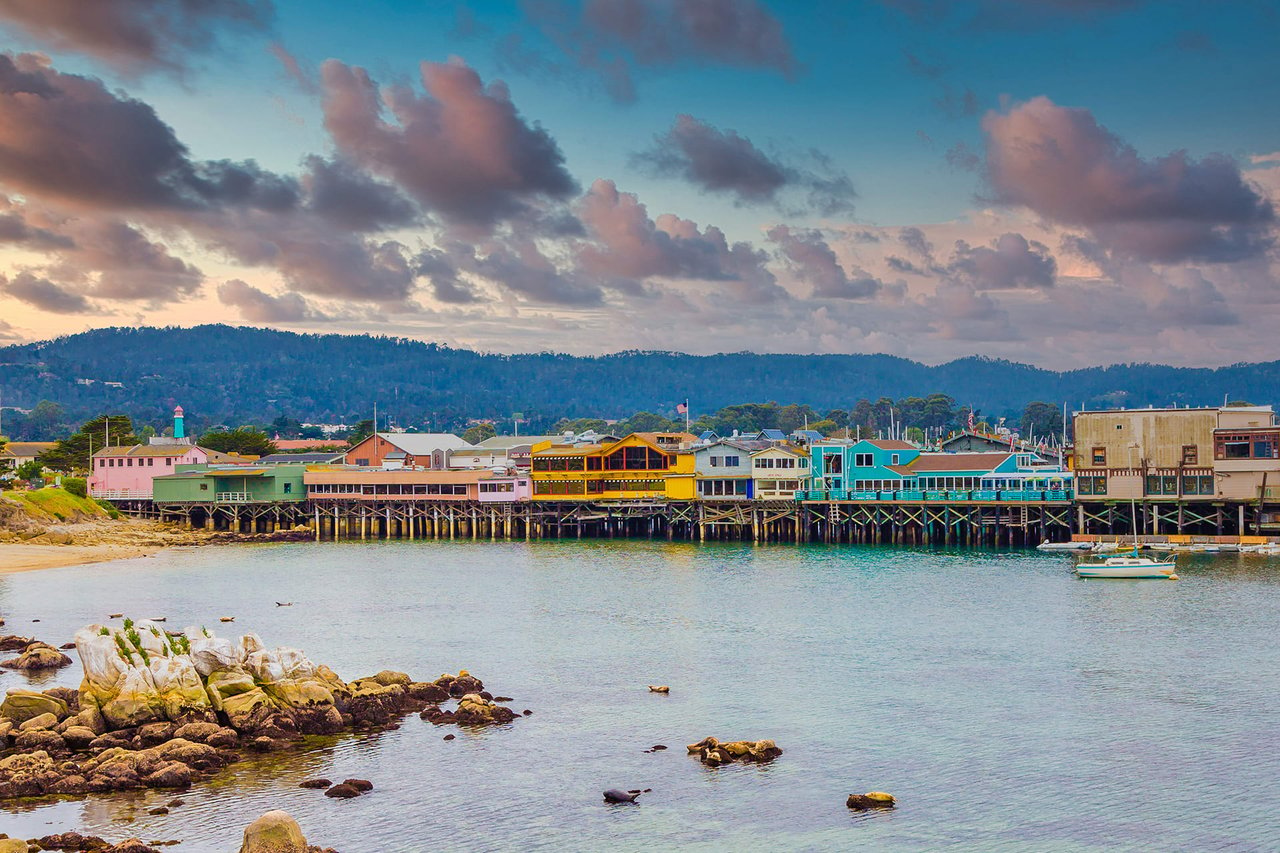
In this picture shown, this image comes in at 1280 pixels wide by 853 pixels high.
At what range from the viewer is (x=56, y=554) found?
236ft

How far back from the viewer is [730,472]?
3285 inches

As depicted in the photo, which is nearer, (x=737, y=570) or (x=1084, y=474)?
(x=737, y=570)

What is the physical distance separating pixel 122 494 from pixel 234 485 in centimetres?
1067

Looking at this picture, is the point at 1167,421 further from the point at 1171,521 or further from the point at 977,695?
the point at 977,695

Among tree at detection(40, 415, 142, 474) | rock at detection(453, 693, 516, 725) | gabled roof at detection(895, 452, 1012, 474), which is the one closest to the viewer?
rock at detection(453, 693, 516, 725)

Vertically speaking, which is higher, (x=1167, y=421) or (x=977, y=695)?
(x=1167, y=421)

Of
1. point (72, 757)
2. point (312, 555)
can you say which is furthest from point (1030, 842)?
point (312, 555)

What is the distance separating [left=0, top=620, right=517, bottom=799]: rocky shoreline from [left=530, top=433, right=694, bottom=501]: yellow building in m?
49.8

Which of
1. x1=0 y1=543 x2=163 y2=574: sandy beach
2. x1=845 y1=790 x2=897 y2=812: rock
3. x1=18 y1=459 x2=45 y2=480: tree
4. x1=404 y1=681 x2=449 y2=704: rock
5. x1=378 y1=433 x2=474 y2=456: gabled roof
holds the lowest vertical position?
x1=845 y1=790 x2=897 y2=812: rock

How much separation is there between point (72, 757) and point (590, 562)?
42.7m

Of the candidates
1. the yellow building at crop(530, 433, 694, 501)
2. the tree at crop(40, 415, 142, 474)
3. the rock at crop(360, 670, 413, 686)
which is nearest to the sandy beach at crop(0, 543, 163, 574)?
the yellow building at crop(530, 433, 694, 501)

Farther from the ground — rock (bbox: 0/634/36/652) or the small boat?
the small boat

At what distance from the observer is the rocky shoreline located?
26891mm

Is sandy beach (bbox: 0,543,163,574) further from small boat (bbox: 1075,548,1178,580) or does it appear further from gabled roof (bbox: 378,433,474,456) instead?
small boat (bbox: 1075,548,1178,580)
